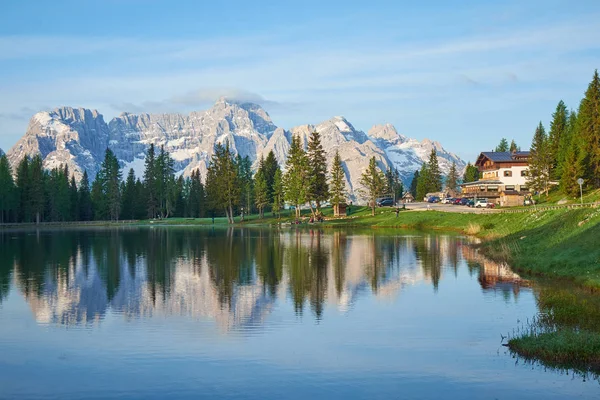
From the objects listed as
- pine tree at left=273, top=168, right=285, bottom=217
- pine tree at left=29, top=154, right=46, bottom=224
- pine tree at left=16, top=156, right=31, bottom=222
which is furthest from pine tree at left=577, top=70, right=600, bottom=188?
pine tree at left=16, top=156, right=31, bottom=222

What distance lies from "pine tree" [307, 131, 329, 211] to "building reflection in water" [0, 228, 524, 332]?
217ft

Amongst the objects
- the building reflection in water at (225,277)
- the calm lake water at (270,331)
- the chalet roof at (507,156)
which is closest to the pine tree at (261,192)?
the chalet roof at (507,156)

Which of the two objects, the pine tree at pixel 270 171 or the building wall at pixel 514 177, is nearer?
the building wall at pixel 514 177

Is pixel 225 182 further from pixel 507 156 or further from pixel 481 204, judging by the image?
pixel 507 156

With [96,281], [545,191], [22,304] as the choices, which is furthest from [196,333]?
[545,191]

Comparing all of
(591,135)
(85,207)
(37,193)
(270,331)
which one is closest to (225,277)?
(270,331)

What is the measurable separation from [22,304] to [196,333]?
13.0 metres

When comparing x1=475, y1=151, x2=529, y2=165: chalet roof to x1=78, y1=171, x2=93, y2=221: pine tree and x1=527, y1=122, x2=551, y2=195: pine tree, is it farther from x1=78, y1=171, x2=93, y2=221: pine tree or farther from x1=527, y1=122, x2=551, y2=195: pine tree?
x1=78, y1=171, x2=93, y2=221: pine tree

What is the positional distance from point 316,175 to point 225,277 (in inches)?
3906

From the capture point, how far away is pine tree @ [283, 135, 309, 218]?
470 ft

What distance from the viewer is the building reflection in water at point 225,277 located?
3456 cm

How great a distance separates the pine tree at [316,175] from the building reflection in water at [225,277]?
6621 centimetres

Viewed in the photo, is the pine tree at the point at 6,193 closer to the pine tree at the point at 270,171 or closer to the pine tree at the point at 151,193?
the pine tree at the point at 151,193

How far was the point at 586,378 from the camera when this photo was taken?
20062mm
